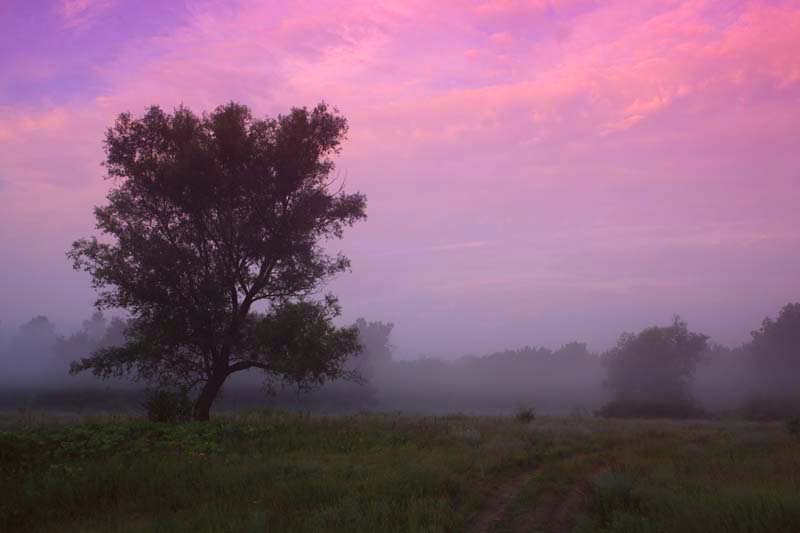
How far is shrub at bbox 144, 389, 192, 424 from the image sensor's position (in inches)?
679

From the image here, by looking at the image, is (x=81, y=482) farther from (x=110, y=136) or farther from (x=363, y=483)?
(x=110, y=136)

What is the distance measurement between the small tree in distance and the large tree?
6275cm

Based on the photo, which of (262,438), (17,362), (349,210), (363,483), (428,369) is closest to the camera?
(363,483)

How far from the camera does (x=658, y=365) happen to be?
72688 millimetres

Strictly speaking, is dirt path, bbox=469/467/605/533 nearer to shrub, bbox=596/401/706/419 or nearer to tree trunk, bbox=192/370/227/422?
tree trunk, bbox=192/370/227/422

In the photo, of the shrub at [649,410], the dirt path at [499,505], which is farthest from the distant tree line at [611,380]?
the dirt path at [499,505]

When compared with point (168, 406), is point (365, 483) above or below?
below

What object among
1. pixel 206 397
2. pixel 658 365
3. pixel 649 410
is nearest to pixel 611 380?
pixel 658 365

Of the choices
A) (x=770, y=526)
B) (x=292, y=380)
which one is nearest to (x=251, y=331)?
(x=292, y=380)

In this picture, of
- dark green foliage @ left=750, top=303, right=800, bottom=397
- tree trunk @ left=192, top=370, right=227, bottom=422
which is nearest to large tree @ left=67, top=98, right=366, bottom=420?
tree trunk @ left=192, top=370, right=227, bottom=422

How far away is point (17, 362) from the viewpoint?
158625 millimetres

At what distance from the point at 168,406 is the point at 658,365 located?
231 feet

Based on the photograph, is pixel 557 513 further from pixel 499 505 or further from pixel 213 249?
pixel 213 249

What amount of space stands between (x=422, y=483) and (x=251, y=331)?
10.8 metres
